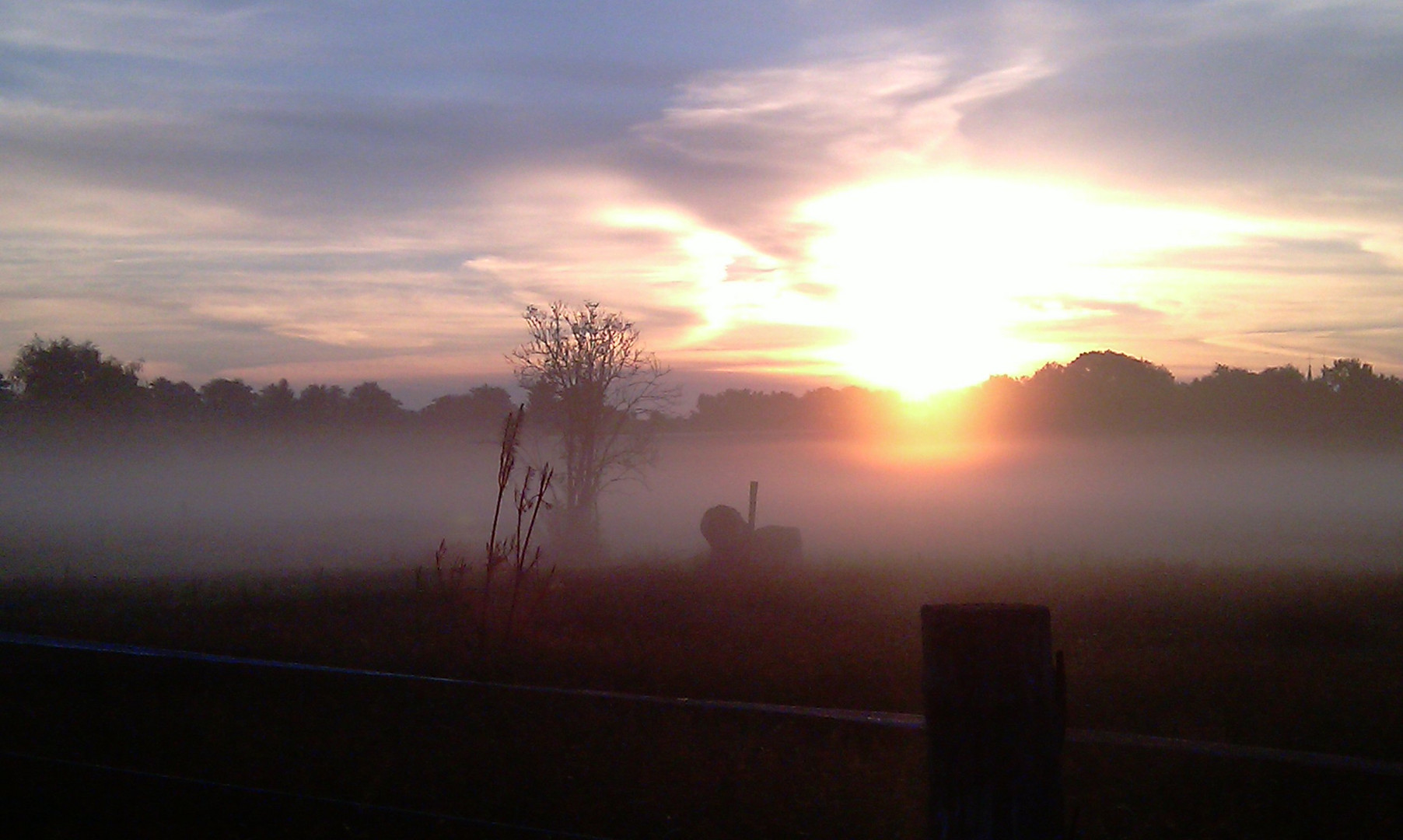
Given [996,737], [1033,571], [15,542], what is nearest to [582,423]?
[1033,571]

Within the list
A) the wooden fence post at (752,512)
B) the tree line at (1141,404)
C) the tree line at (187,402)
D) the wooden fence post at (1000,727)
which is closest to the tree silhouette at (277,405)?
the tree line at (187,402)

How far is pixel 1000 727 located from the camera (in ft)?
10.3

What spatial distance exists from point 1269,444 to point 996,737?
6087 centimetres

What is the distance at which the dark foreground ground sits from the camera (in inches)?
231

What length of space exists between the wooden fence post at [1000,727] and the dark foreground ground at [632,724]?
204cm

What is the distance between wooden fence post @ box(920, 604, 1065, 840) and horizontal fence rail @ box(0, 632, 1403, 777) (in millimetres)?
774

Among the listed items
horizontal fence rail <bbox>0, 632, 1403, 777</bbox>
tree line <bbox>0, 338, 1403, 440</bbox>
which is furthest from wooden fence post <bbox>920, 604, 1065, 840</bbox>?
tree line <bbox>0, 338, 1403, 440</bbox>

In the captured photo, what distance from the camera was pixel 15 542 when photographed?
36969mm

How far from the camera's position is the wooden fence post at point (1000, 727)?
3.11 m

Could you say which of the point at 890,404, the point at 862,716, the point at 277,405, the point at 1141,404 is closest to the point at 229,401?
the point at 277,405

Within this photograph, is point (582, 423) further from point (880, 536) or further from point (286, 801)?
point (286, 801)

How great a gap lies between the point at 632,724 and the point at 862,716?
174 centimetres

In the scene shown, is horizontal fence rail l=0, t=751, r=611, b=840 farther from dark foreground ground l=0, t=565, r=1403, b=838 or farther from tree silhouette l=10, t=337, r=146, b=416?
tree silhouette l=10, t=337, r=146, b=416

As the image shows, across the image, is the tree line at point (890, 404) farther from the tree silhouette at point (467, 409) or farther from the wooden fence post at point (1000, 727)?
the wooden fence post at point (1000, 727)
